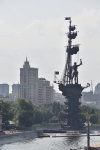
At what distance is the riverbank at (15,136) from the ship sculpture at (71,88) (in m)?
28.9

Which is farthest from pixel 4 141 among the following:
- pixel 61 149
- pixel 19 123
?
pixel 19 123

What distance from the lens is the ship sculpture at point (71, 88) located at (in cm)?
16725

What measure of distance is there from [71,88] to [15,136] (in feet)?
169

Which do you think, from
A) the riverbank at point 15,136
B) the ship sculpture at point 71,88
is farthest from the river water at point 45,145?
the ship sculpture at point 71,88

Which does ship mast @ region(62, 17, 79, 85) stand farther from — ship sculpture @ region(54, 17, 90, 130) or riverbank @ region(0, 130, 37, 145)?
riverbank @ region(0, 130, 37, 145)

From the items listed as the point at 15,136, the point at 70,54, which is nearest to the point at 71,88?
the point at 70,54

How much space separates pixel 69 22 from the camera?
178 metres

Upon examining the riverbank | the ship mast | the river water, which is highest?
the ship mast

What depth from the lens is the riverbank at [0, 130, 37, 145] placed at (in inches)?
4315

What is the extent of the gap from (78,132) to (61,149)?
65.1 meters

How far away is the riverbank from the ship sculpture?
2895 cm

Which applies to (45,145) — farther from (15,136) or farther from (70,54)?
(70,54)

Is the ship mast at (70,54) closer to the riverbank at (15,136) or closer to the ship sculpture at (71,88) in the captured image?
the ship sculpture at (71,88)

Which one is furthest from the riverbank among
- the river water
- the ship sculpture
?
the ship sculpture
